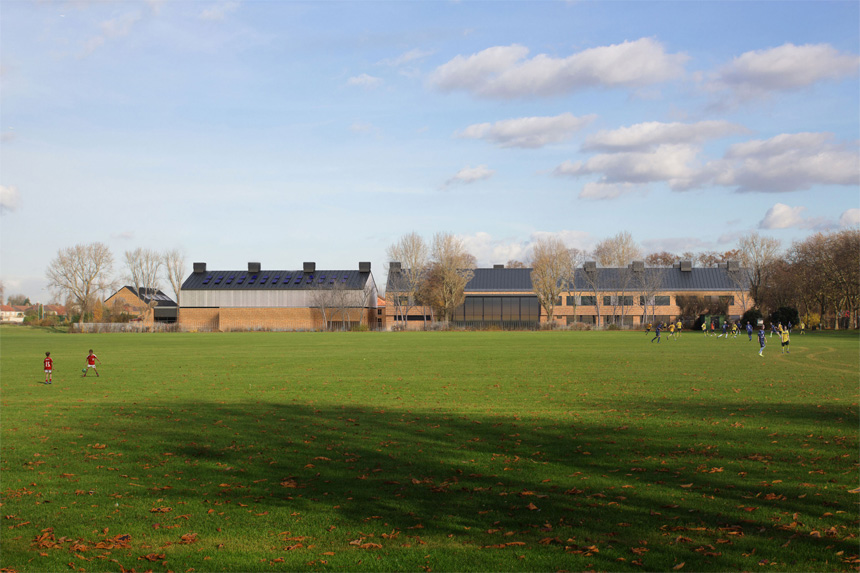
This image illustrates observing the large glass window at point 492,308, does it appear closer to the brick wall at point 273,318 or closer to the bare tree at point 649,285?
the brick wall at point 273,318

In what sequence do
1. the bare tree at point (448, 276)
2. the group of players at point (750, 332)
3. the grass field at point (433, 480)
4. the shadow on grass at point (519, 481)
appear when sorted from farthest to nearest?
the bare tree at point (448, 276) < the group of players at point (750, 332) < the shadow on grass at point (519, 481) < the grass field at point (433, 480)

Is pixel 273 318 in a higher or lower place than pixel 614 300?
lower

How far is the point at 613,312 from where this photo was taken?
114 meters

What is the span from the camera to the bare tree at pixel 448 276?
107750 millimetres

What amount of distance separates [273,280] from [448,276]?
2946 centimetres

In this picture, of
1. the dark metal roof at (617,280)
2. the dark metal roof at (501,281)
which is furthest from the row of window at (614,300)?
the dark metal roof at (501,281)

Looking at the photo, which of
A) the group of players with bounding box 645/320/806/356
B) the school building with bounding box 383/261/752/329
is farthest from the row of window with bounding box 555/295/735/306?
the group of players with bounding box 645/320/806/356

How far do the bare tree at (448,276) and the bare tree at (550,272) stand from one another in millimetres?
11019

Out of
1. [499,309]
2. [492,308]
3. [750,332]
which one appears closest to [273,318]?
[492,308]

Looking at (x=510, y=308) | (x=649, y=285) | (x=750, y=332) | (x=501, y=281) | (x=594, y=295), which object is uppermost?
(x=501, y=281)

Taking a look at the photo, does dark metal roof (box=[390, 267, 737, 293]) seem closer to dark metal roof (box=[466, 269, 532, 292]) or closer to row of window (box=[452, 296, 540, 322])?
dark metal roof (box=[466, 269, 532, 292])

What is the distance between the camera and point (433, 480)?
32.2 ft

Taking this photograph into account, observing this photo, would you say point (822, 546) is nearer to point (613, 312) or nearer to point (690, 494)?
point (690, 494)

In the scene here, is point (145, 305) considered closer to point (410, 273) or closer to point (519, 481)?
point (410, 273)
